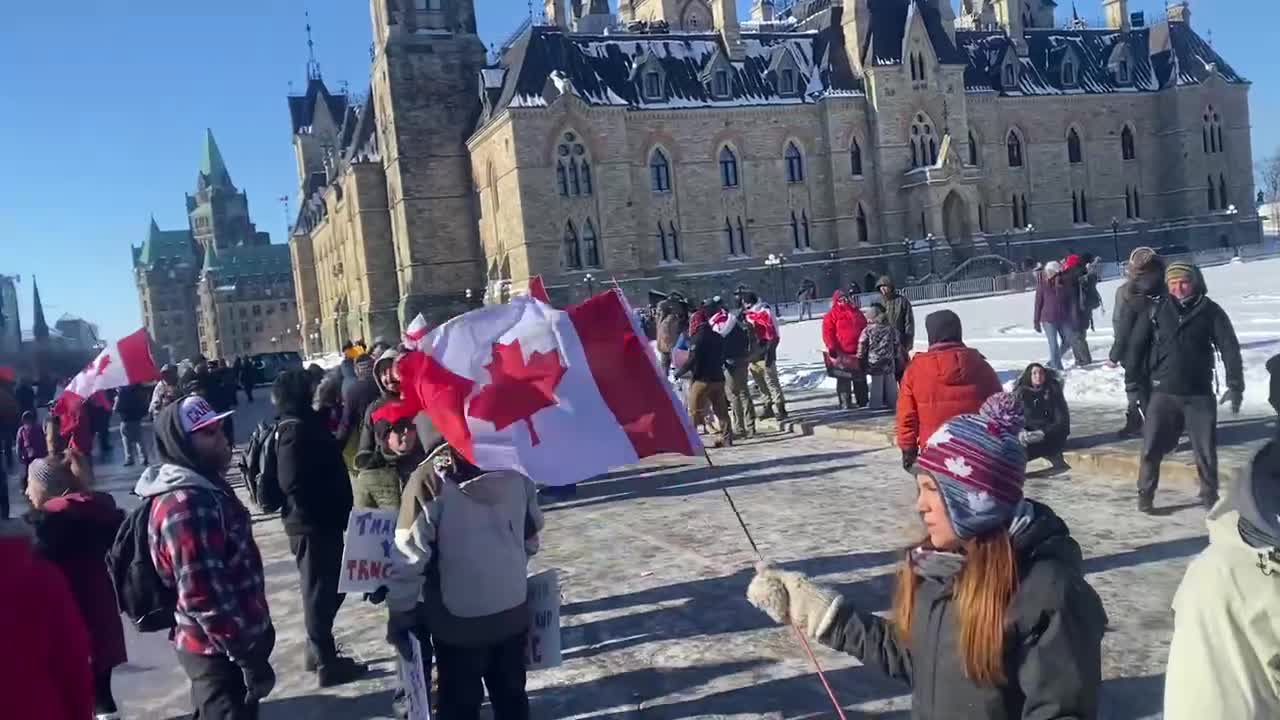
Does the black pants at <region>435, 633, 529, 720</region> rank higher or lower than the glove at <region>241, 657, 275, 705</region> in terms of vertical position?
lower

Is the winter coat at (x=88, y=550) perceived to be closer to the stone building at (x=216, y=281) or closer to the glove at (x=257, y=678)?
the glove at (x=257, y=678)

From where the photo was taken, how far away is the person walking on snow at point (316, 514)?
6.04 m

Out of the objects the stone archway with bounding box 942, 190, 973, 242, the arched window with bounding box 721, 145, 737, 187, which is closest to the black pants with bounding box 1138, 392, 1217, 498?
the arched window with bounding box 721, 145, 737, 187

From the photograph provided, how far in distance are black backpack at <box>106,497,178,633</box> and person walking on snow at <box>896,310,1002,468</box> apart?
182 inches

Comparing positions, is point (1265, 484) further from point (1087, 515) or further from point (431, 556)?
point (1087, 515)

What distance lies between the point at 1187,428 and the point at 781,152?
4129 cm

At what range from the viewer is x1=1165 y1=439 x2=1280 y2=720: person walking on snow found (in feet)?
5.99

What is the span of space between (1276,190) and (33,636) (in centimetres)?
12801

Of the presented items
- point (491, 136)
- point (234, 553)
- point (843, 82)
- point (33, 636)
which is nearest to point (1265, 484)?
point (33, 636)

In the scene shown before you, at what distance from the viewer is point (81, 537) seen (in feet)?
17.9

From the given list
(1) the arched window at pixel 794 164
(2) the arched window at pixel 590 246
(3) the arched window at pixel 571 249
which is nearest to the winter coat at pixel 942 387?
(3) the arched window at pixel 571 249

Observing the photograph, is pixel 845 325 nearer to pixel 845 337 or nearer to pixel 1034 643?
pixel 845 337

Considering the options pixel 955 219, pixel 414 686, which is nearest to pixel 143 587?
pixel 414 686

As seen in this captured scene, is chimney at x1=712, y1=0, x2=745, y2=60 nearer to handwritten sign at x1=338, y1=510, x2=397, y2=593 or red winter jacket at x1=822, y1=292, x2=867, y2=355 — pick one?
red winter jacket at x1=822, y1=292, x2=867, y2=355
